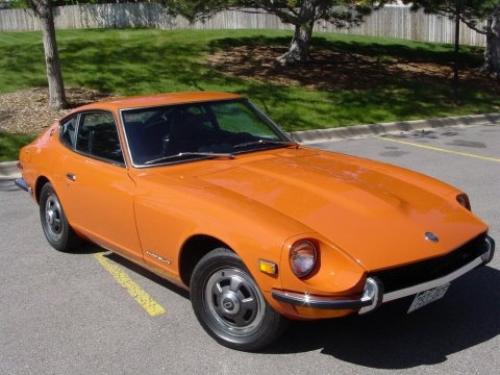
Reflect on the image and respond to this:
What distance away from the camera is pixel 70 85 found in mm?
13828

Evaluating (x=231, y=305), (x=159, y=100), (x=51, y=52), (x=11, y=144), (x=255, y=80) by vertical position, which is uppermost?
(x=51, y=52)

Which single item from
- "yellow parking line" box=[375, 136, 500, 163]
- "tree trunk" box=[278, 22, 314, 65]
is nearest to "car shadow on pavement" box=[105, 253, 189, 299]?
"yellow parking line" box=[375, 136, 500, 163]

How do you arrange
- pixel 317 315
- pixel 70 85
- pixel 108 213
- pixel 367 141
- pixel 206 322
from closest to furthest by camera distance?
pixel 317 315 < pixel 206 322 < pixel 108 213 < pixel 367 141 < pixel 70 85

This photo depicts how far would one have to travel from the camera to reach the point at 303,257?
3.40 meters

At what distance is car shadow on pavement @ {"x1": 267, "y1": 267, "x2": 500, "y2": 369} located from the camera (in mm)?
3702

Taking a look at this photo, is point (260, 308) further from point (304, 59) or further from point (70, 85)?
point (304, 59)

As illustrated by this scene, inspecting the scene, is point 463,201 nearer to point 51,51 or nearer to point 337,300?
point 337,300

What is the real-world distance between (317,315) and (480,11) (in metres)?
14.9

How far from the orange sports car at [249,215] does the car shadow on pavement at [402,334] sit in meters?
0.33

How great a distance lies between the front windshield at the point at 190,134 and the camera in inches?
185

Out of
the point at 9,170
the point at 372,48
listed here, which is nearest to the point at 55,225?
the point at 9,170

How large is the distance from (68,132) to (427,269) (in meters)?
3.45

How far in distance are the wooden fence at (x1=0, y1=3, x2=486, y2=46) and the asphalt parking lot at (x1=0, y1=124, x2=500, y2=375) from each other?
22.0m

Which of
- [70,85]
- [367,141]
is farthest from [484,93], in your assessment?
[70,85]
